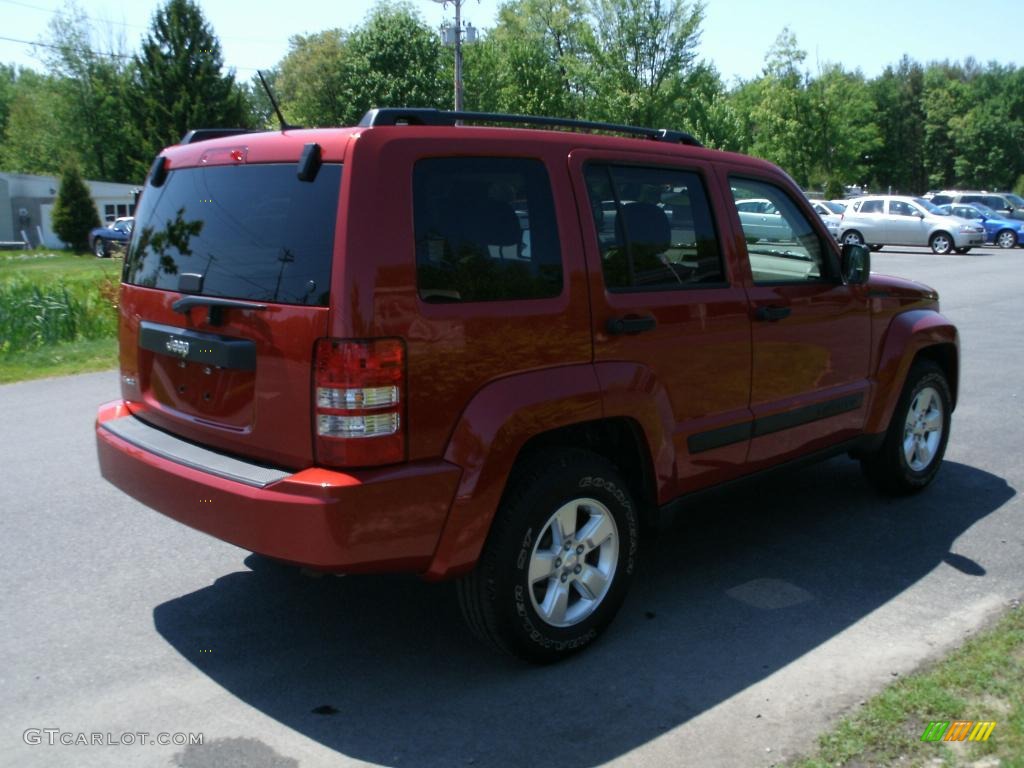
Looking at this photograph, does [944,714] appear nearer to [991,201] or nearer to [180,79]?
[991,201]

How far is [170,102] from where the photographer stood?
55.0 meters

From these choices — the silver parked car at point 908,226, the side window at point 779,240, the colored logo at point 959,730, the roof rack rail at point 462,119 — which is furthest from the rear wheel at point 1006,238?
the colored logo at point 959,730

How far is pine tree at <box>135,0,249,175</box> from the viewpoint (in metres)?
54.3

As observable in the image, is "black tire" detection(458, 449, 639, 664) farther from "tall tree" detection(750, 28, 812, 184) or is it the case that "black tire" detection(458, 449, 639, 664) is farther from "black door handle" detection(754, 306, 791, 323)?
"tall tree" detection(750, 28, 812, 184)

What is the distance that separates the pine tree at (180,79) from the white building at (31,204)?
343cm

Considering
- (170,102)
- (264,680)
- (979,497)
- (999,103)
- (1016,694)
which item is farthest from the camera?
(999,103)

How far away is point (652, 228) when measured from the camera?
418cm

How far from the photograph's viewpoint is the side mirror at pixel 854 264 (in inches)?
199

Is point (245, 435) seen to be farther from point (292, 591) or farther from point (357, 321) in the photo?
point (292, 591)

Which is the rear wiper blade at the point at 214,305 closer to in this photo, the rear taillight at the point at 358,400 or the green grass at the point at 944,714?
the rear taillight at the point at 358,400

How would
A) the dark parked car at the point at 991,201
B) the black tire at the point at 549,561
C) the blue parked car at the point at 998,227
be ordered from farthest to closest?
the dark parked car at the point at 991,201, the blue parked car at the point at 998,227, the black tire at the point at 549,561

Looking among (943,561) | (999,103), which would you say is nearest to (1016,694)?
(943,561)

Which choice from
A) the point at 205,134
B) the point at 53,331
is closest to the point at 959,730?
the point at 205,134

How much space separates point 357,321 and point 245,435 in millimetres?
678
